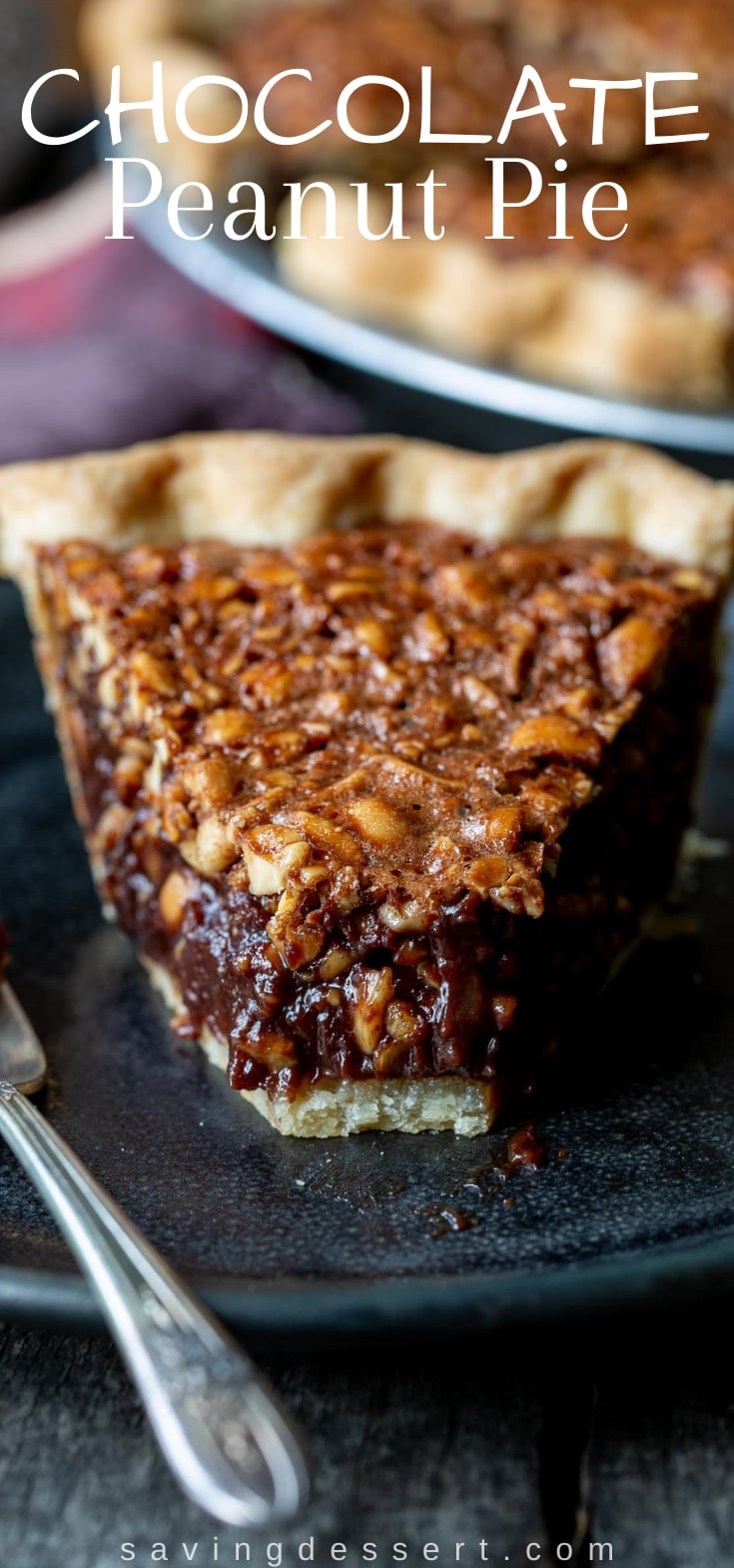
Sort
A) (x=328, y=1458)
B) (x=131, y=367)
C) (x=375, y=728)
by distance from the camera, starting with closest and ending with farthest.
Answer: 1. (x=328, y=1458)
2. (x=375, y=728)
3. (x=131, y=367)

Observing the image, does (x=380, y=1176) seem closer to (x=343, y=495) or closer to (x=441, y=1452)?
(x=441, y=1452)

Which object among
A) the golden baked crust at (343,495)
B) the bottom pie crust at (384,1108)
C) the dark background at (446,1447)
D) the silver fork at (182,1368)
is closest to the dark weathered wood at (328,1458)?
the dark background at (446,1447)

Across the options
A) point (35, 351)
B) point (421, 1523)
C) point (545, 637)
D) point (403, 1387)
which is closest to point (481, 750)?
point (545, 637)

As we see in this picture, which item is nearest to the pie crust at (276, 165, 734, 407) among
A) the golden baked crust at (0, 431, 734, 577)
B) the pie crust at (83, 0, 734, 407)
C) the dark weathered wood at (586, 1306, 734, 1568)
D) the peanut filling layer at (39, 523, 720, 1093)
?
the pie crust at (83, 0, 734, 407)

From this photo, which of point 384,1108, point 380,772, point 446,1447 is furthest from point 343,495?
point 446,1447

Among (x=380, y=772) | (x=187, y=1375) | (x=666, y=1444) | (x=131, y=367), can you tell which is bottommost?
(x=666, y=1444)

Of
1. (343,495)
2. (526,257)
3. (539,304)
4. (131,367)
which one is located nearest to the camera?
(343,495)

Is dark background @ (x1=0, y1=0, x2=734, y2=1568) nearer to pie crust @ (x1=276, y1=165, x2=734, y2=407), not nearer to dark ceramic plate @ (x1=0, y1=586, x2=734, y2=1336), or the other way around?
dark ceramic plate @ (x1=0, y1=586, x2=734, y2=1336)
